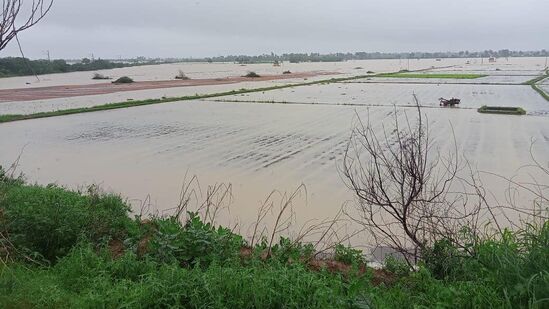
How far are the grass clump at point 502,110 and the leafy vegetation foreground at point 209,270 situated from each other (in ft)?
48.9

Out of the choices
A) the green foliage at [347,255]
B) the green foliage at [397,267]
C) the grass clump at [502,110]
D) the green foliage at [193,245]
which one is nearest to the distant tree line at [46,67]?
the grass clump at [502,110]

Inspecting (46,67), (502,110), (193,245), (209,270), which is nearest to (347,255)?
(193,245)

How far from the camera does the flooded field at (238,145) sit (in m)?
8.25

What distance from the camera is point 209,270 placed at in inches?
135

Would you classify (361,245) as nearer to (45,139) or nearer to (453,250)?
(453,250)

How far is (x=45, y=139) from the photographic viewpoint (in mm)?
13453

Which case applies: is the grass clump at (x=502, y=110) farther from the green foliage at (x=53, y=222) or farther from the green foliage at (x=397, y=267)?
the green foliage at (x=53, y=222)

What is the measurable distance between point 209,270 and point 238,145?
887 cm

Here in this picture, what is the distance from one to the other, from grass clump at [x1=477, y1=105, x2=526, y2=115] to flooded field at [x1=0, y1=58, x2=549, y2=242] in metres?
0.51

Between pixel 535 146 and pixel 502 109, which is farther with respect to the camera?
pixel 502 109

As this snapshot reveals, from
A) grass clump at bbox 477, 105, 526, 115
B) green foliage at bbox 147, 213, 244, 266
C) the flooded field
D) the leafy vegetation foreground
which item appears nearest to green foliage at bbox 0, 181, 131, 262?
the leafy vegetation foreground

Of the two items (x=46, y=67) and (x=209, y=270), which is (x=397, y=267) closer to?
(x=209, y=270)

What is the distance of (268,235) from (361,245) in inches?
45.9

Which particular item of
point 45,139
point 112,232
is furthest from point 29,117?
point 112,232
